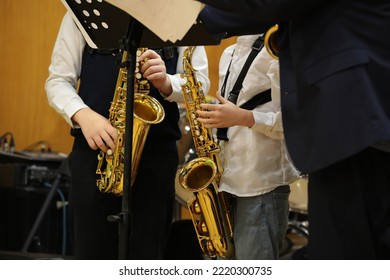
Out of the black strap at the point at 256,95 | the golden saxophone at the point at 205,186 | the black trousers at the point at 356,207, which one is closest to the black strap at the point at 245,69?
the black strap at the point at 256,95

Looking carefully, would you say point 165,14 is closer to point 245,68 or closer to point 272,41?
point 272,41

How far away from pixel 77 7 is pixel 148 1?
384 millimetres

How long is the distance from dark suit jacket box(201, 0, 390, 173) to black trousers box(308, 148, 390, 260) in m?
0.09

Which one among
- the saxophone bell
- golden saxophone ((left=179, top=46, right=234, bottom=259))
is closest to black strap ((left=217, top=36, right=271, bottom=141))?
golden saxophone ((left=179, top=46, right=234, bottom=259))

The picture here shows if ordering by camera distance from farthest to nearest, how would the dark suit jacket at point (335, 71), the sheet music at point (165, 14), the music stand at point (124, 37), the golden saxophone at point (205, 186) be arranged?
1. the golden saxophone at point (205, 186)
2. the music stand at point (124, 37)
3. the sheet music at point (165, 14)
4. the dark suit jacket at point (335, 71)

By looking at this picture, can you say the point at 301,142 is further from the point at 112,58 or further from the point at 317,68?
the point at 112,58

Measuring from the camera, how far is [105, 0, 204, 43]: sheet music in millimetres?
1634

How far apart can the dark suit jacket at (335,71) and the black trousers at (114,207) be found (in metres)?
0.97

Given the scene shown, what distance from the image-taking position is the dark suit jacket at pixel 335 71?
1456 millimetres

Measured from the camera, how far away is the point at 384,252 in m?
1.56

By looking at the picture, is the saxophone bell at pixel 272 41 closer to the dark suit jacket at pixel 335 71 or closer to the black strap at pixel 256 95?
the dark suit jacket at pixel 335 71

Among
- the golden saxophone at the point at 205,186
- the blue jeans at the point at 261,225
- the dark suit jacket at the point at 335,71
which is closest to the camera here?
the dark suit jacket at the point at 335,71
